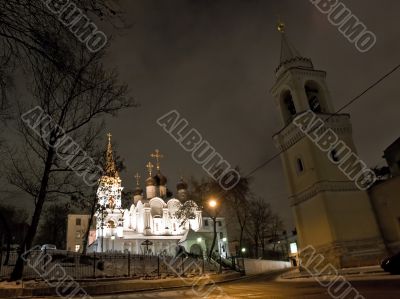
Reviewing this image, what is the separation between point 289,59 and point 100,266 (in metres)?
22.6

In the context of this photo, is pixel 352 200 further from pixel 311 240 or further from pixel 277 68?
pixel 277 68

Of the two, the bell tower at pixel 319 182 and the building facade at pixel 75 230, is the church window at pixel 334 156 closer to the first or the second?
the bell tower at pixel 319 182

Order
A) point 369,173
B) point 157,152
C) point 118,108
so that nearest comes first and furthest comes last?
point 118,108
point 369,173
point 157,152

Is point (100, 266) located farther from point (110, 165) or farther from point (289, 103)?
point (289, 103)

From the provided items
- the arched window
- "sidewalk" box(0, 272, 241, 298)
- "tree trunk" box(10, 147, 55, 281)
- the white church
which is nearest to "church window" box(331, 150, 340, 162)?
the arched window

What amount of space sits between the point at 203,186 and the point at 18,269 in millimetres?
23188

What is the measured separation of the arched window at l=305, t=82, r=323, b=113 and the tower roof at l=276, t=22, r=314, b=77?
171 cm

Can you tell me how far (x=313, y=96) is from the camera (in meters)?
31.2

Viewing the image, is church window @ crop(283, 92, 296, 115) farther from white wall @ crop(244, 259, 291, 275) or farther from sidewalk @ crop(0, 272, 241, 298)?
sidewalk @ crop(0, 272, 241, 298)

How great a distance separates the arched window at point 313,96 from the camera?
30453 mm

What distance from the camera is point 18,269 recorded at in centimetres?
1448

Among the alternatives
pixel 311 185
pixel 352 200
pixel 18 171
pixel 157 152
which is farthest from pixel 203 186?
pixel 157 152

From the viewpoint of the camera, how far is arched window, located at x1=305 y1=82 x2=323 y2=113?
3045 centimetres

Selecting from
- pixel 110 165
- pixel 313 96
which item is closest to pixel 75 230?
pixel 110 165
